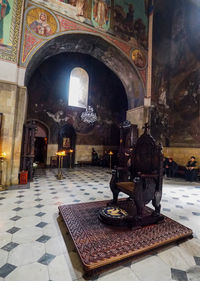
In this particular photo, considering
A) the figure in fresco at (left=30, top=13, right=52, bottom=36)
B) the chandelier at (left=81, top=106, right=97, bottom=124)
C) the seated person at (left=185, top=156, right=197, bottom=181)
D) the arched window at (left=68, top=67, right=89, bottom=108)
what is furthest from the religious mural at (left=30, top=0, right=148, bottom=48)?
the seated person at (left=185, top=156, right=197, bottom=181)

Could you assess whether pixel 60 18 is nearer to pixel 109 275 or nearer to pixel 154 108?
pixel 154 108

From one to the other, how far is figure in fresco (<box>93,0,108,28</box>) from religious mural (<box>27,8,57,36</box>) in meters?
2.60

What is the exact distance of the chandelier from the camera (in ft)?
41.7

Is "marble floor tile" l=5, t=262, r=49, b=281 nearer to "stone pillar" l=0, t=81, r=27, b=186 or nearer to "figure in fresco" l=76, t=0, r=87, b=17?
"stone pillar" l=0, t=81, r=27, b=186

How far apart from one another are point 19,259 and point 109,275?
4.29 feet

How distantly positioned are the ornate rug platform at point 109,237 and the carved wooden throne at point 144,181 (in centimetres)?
27

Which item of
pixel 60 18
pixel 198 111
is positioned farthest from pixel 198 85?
pixel 60 18

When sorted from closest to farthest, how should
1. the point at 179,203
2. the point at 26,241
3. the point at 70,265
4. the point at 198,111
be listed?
the point at 70,265, the point at 26,241, the point at 179,203, the point at 198,111

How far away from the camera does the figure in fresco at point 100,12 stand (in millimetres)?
8383

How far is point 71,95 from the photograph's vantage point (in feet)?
41.9

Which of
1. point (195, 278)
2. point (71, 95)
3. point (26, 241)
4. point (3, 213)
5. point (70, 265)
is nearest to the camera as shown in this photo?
point (195, 278)

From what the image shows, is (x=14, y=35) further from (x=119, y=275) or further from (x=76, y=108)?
(x=119, y=275)

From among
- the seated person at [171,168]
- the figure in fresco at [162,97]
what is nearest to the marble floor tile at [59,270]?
the seated person at [171,168]

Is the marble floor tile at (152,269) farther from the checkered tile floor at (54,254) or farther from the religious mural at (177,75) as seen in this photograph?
the religious mural at (177,75)
